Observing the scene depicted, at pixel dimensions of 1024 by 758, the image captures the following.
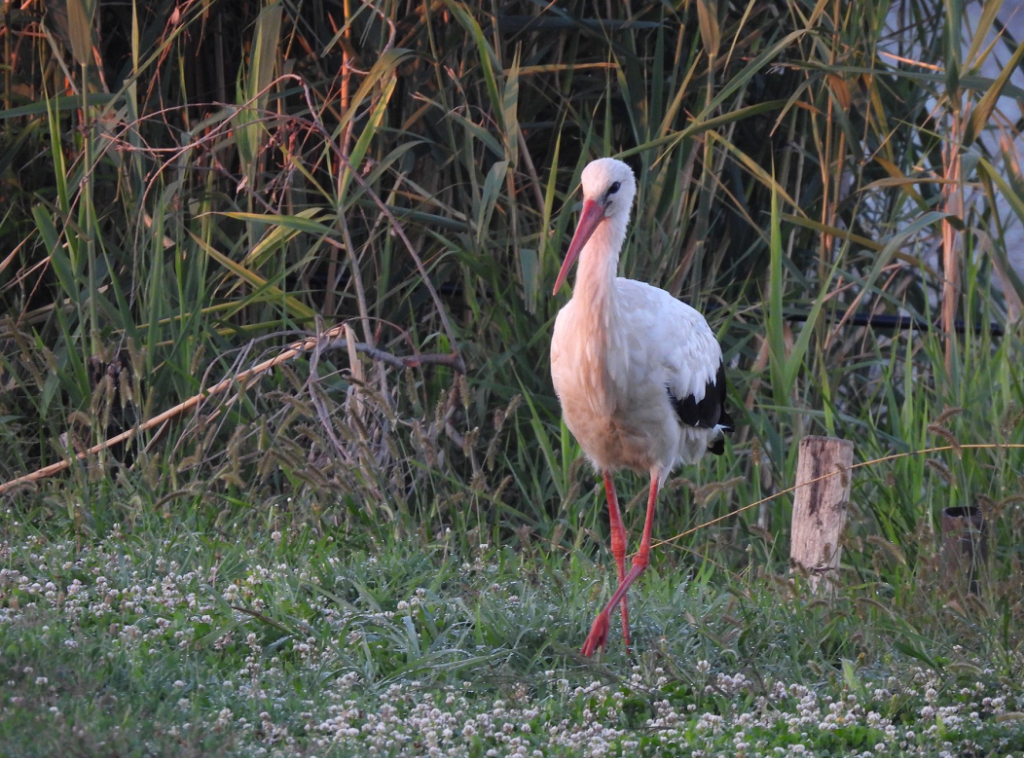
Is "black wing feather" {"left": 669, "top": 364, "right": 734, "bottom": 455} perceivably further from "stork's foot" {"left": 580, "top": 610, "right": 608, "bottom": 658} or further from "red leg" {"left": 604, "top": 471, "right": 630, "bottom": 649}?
"stork's foot" {"left": 580, "top": 610, "right": 608, "bottom": 658}

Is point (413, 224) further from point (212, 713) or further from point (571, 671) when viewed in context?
point (212, 713)

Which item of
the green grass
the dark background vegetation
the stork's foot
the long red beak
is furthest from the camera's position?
the dark background vegetation

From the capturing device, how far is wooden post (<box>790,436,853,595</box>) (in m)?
4.07

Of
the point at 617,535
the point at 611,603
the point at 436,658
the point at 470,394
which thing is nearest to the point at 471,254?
the point at 470,394

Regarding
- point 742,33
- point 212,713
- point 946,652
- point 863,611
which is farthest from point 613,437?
point 742,33

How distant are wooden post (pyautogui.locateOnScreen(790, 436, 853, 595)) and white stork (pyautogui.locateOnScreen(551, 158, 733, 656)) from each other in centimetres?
41

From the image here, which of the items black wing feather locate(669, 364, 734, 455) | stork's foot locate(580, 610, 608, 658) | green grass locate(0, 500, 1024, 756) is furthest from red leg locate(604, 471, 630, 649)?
stork's foot locate(580, 610, 608, 658)

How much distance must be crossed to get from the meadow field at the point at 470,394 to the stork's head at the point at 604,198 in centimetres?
64

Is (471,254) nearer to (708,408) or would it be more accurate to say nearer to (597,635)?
(708,408)

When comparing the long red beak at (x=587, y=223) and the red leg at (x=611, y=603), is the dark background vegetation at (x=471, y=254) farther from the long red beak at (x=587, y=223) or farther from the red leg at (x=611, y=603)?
the long red beak at (x=587, y=223)

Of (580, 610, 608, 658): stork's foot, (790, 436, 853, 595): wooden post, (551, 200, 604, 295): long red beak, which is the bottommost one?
(580, 610, 608, 658): stork's foot

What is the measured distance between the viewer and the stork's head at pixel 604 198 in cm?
407

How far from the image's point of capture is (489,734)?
2953 millimetres

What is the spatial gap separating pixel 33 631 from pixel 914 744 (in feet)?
6.39
